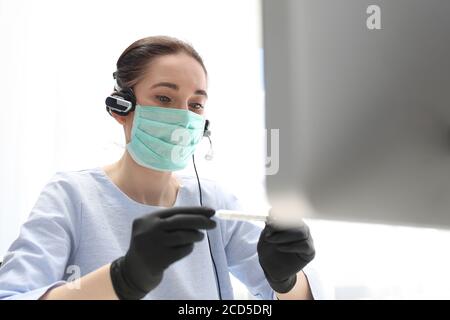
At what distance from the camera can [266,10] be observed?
12.9 inches

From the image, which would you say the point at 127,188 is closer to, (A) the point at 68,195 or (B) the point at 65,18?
(A) the point at 68,195

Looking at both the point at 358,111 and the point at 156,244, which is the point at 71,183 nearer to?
the point at 156,244

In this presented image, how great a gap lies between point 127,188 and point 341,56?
646 mm

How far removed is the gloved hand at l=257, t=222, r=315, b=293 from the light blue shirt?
118 millimetres

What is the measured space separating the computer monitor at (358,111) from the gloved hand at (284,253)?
0.29m

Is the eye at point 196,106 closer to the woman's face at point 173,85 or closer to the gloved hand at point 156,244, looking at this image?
the woman's face at point 173,85

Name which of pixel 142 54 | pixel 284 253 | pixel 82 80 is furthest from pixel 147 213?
pixel 82 80

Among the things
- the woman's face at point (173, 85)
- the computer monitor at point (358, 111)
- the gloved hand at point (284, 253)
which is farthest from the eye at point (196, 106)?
the computer monitor at point (358, 111)

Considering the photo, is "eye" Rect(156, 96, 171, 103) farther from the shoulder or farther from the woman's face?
the shoulder

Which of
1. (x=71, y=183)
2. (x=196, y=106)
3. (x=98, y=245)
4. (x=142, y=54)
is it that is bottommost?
(x=98, y=245)

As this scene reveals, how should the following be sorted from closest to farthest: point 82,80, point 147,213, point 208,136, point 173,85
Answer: point 147,213, point 173,85, point 208,136, point 82,80

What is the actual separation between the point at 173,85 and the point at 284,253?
1.30 feet

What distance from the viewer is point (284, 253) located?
71 cm

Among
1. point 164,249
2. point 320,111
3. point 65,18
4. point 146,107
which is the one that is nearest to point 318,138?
point 320,111
